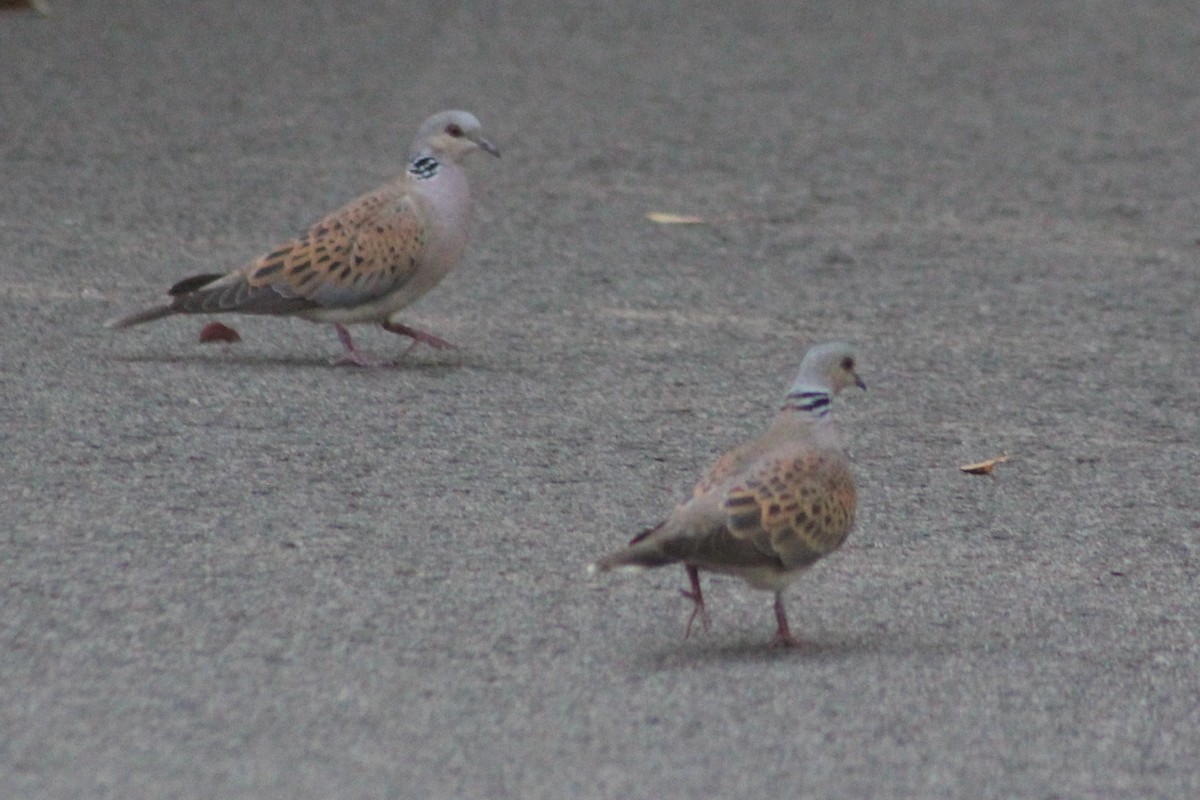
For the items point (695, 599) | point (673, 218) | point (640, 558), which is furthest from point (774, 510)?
point (673, 218)

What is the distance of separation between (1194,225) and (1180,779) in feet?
18.8

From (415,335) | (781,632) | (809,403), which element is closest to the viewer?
(781,632)

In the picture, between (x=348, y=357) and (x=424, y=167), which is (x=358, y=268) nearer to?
(x=348, y=357)

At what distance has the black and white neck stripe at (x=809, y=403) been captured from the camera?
432 centimetres

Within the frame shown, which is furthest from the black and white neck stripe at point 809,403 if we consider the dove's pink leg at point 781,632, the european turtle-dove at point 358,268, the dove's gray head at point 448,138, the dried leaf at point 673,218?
the dried leaf at point 673,218

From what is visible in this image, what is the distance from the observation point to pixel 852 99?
11.4 m

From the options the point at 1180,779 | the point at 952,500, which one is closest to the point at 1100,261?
the point at 952,500

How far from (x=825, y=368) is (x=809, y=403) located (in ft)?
0.34

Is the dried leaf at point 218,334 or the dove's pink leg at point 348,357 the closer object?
the dove's pink leg at point 348,357

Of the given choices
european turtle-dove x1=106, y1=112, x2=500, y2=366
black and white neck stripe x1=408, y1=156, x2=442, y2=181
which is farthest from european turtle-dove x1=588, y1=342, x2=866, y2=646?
black and white neck stripe x1=408, y1=156, x2=442, y2=181

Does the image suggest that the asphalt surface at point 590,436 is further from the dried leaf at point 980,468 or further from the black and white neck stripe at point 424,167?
the black and white neck stripe at point 424,167

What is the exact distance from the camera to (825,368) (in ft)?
14.4

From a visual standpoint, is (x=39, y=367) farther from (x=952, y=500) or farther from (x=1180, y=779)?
(x=1180, y=779)

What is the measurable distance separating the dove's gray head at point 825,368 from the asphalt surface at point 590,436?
48cm
